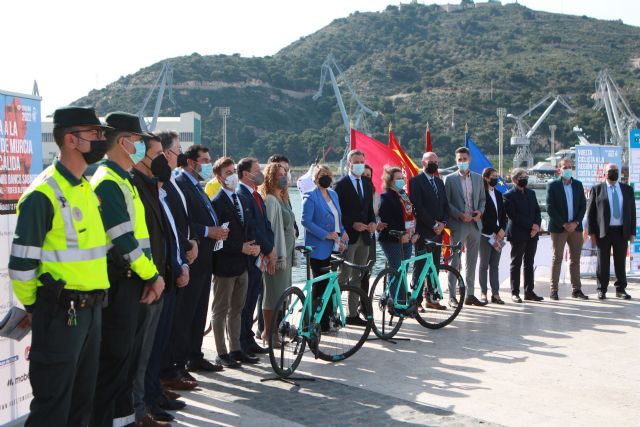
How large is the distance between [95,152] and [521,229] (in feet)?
25.7

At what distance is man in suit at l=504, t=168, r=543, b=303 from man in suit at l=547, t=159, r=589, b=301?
25 centimetres

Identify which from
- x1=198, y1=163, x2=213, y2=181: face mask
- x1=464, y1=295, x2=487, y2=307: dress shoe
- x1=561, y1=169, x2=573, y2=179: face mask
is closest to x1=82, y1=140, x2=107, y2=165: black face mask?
x1=198, y1=163, x2=213, y2=181: face mask

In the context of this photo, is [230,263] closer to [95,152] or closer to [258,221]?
[258,221]

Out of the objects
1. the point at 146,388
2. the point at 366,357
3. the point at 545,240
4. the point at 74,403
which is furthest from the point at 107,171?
the point at 545,240

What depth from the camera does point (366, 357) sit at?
7.44m

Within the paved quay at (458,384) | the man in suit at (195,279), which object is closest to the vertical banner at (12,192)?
the paved quay at (458,384)

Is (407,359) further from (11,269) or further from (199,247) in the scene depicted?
(11,269)

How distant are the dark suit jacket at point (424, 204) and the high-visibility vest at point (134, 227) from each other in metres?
5.38

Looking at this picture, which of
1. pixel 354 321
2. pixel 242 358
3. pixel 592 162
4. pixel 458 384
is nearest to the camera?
pixel 458 384

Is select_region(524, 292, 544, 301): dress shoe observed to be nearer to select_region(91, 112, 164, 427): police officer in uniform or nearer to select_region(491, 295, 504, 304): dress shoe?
select_region(491, 295, 504, 304): dress shoe

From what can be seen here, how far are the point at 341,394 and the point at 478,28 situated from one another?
160 meters

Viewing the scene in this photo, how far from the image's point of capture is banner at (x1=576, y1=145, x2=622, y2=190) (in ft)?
43.5

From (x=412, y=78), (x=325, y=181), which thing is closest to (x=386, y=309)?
(x=325, y=181)

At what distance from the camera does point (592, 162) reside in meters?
13.3
